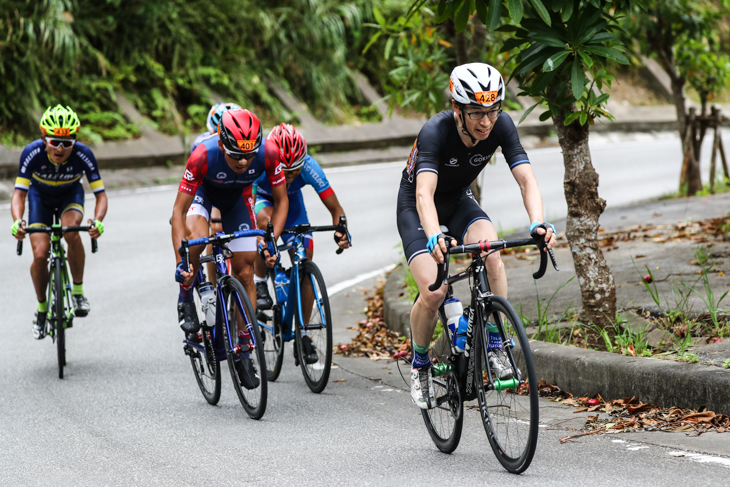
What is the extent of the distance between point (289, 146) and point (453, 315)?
2522 millimetres

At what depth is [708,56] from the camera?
15266 mm

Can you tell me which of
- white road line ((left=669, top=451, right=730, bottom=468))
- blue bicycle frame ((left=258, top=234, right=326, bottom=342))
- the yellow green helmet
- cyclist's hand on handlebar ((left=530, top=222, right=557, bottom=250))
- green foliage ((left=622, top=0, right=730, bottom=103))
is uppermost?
green foliage ((left=622, top=0, right=730, bottom=103))

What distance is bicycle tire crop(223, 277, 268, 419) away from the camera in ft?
19.6

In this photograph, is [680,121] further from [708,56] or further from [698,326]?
[698,326]

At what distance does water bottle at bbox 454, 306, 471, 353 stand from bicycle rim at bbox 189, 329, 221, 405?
2.15 m

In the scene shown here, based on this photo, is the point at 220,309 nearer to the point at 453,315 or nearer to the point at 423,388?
the point at 423,388

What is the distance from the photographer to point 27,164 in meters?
8.18

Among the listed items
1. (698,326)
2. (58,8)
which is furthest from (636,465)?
(58,8)

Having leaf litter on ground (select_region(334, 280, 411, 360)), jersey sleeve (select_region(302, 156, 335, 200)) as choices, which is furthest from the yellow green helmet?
leaf litter on ground (select_region(334, 280, 411, 360))

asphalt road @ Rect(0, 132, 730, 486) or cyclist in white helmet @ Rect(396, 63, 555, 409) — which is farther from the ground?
cyclist in white helmet @ Rect(396, 63, 555, 409)

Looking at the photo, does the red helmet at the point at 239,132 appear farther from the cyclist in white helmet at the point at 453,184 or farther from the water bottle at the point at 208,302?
the cyclist in white helmet at the point at 453,184

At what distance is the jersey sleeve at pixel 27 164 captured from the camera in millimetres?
8156

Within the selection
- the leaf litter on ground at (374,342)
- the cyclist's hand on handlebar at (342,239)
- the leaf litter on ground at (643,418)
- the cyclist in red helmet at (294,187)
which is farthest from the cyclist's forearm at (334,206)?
the leaf litter on ground at (643,418)

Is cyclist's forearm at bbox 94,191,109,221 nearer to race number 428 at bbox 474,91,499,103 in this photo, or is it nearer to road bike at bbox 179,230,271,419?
road bike at bbox 179,230,271,419
